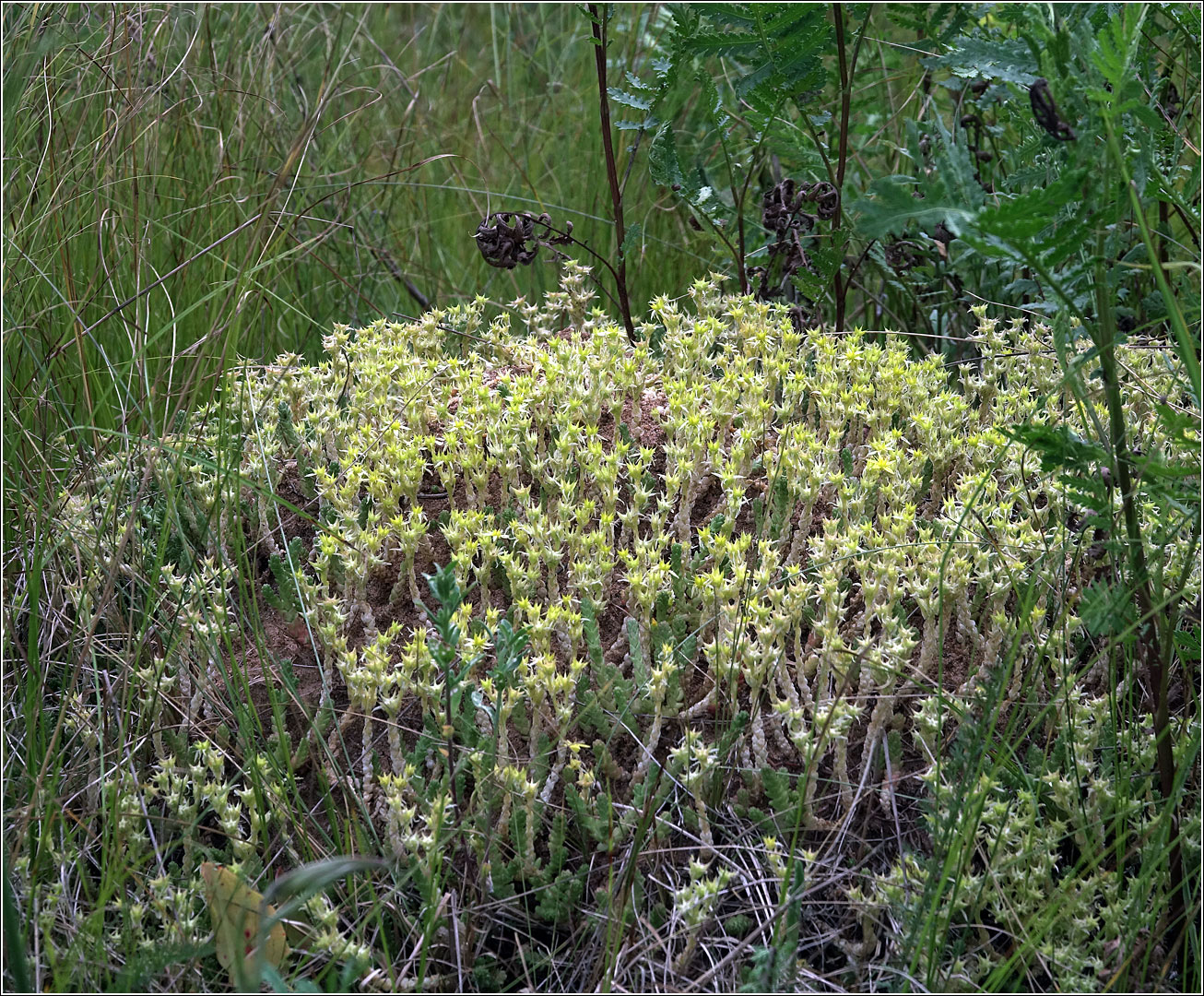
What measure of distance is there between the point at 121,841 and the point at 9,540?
887 mm

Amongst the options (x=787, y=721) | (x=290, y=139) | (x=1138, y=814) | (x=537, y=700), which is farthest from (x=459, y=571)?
(x=290, y=139)

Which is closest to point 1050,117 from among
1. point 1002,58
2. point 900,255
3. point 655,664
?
point 1002,58

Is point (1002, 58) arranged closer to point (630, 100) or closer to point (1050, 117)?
point (1050, 117)

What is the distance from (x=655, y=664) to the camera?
236cm

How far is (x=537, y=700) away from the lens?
2.14 meters

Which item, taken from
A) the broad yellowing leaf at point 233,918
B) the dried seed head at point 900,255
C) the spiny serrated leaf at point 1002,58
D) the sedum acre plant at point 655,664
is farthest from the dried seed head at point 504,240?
the broad yellowing leaf at point 233,918

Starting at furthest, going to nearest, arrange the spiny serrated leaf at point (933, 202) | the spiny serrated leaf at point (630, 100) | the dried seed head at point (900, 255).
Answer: the dried seed head at point (900, 255) → the spiny serrated leaf at point (630, 100) → the spiny serrated leaf at point (933, 202)

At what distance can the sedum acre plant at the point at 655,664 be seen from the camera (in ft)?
6.45

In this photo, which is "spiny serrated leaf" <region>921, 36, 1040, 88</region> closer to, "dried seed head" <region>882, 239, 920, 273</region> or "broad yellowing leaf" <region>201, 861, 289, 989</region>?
"dried seed head" <region>882, 239, 920, 273</region>

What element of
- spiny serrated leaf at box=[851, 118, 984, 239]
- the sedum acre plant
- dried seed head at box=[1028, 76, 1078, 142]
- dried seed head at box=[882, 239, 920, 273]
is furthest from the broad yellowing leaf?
dried seed head at box=[882, 239, 920, 273]

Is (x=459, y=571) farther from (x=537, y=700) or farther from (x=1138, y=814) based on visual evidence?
(x=1138, y=814)

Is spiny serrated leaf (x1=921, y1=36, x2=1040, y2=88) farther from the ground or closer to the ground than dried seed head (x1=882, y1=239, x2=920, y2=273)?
farther from the ground

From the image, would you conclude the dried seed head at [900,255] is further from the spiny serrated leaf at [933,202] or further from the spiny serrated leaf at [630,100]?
the spiny serrated leaf at [933,202]

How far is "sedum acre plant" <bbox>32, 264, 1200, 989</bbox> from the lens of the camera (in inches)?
77.4
